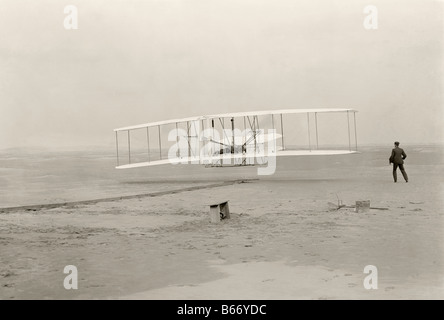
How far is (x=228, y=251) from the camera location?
889 centimetres

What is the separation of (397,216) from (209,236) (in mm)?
4653

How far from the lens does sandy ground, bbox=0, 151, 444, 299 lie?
6707 millimetres

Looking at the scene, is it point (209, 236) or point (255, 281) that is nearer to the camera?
point (255, 281)

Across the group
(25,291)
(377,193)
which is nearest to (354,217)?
(377,193)

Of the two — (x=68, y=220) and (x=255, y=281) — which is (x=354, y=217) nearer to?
(x=255, y=281)

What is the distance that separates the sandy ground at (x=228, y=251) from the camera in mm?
6707

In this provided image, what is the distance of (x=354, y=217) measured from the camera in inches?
471

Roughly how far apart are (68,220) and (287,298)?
8.05m

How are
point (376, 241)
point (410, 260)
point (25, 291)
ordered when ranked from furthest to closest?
1. point (376, 241)
2. point (410, 260)
3. point (25, 291)

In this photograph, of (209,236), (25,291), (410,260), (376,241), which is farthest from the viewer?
(209,236)

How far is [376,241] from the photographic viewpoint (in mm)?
9312
